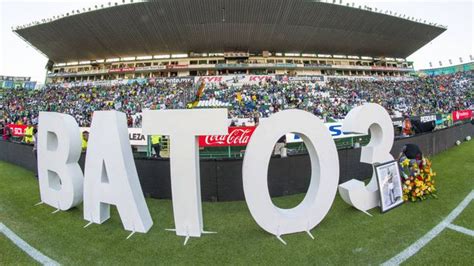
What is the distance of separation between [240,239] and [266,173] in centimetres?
111

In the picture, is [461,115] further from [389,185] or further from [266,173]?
[266,173]

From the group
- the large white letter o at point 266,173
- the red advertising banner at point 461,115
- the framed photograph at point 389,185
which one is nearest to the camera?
the large white letter o at point 266,173

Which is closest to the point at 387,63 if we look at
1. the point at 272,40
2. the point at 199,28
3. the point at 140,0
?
the point at 272,40

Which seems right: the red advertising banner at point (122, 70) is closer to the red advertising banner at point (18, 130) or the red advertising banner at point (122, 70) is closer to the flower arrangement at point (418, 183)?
the red advertising banner at point (18, 130)

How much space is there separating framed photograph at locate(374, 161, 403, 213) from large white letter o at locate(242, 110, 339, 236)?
1155mm

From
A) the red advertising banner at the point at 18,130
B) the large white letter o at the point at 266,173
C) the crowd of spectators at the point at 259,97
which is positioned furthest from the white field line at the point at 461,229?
the red advertising banner at the point at 18,130

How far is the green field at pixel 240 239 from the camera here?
9.90 feet

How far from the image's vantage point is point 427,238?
3322 mm

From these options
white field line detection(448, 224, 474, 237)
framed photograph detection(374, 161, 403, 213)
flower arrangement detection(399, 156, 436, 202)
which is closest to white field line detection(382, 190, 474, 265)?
white field line detection(448, 224, 474, 237)

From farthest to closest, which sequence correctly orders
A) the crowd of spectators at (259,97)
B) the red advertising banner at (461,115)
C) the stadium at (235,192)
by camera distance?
the crowd of spectators at (259,97) < the red advertising banner at (461,115) < the stadium at (235,192)

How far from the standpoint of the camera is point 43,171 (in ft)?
16.3

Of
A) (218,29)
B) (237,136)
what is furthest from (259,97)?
(237,136)

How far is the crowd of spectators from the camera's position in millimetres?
22266

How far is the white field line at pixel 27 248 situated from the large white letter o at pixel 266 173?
111 inches
